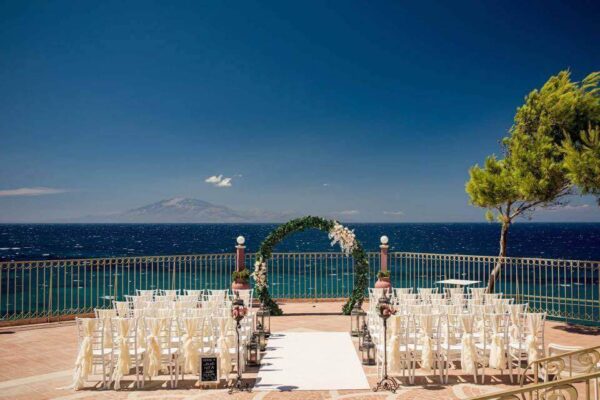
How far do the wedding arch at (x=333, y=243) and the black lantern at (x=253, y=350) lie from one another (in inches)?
145

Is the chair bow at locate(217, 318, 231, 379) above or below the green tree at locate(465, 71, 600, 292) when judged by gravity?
below

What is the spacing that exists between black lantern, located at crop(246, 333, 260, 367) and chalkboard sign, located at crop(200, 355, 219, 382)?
1.47 meters

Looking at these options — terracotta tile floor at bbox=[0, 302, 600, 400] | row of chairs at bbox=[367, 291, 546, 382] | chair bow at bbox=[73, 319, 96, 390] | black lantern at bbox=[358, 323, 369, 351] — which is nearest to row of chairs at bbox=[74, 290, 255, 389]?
chair bow at bbox=[73, 319, 96, 390]

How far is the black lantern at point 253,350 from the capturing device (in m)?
8.58

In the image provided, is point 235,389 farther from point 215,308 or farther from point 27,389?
point 27,389

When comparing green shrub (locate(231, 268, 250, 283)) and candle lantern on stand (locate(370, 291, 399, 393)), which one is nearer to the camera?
candle lantern on stand (locate(370, 291, 399, 393))

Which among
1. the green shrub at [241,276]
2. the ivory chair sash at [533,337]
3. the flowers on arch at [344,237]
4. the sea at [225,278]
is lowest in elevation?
the sea at [225,278]

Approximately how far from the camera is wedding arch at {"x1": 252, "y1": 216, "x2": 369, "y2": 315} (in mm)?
13016

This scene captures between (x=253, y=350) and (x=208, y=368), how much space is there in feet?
6.96

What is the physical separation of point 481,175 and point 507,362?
25.1ft

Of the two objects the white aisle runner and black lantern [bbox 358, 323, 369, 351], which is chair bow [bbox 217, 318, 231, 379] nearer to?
the white aisle runner

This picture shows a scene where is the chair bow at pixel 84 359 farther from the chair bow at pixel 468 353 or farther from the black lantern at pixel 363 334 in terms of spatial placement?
the chair bow at pixel 468 353

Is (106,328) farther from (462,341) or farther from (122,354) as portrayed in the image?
(462,341)

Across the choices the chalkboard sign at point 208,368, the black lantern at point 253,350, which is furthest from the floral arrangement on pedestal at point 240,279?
the chalkboard sign at point 208,368
